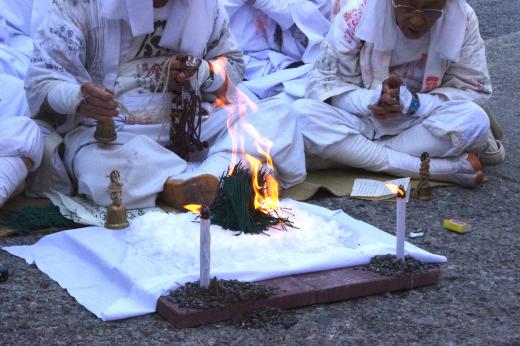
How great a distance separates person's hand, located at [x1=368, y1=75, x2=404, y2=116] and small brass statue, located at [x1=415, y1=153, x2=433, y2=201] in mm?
400

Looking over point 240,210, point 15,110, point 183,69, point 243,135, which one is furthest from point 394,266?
point 15,110

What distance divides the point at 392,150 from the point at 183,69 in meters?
1.34

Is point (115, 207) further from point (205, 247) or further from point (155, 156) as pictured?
point (205, 247)

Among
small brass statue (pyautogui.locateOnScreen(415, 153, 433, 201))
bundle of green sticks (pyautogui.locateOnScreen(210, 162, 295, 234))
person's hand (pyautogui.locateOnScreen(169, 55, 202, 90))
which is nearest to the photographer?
bundle of green sticks (pyautogui.locateOnScreen(210, 162, 295, 234))

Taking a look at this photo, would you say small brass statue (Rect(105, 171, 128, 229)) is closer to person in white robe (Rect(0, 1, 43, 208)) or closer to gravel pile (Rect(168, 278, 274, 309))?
person in white robe (Rect(0, 1, 43, 208))

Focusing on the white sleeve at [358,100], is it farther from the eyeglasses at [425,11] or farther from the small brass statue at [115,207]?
the small brass statue at [115,207]

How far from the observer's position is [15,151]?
4.32m

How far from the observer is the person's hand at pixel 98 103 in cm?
430

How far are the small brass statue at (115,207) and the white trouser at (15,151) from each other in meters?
0.50

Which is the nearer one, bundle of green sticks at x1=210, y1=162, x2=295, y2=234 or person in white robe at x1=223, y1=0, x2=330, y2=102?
bundle of green sticks at x1=210, y1=162, x2=295, y2=234

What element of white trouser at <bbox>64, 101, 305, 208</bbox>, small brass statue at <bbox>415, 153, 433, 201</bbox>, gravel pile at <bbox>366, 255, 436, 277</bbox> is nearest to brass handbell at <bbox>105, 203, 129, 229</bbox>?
white trouser at <bbox>64, 101, 305, 208</bbox>

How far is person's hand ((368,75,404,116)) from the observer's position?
205 inches

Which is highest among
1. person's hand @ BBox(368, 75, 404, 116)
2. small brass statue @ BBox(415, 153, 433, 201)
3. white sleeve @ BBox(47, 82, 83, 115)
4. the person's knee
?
white sleeve @ BBox(47, 82, 83, 115)

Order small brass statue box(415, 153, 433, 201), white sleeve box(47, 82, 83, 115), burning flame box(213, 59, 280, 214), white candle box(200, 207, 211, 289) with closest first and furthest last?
white candle box(200, 207, 211, 289) → white sleeve box(47, 82, 83, 115) → burning flame box(213, 59, 280, 214) → small brass statue box(415, 153, 433, 201)
